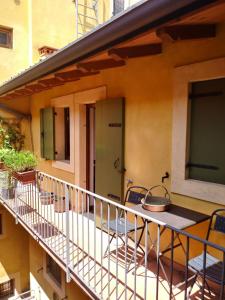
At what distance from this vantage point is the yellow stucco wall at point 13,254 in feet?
27.9

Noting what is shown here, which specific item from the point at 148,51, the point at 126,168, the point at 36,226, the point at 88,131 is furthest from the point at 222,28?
the point at 36,226

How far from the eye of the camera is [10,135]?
25.2 ft

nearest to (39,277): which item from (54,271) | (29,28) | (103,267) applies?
(54,271)

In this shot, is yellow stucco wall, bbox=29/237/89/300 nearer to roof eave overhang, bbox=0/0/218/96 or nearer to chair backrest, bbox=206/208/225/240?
chair backrest, bbox=206/208/225/240

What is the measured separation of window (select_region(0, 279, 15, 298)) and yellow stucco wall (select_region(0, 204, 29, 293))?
0.31m

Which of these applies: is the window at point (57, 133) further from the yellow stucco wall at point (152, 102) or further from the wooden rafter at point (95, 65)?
the wooden rafter at point (95, 65)

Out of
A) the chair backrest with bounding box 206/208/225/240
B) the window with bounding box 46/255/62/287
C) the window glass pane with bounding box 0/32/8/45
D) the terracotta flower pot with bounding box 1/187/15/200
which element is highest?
the window glass pane with bounding box 0/32/8/45

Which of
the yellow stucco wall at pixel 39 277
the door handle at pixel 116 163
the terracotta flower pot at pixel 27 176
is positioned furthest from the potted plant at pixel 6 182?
the door handle at pixel 116 163

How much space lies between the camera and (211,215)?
9.87 ft

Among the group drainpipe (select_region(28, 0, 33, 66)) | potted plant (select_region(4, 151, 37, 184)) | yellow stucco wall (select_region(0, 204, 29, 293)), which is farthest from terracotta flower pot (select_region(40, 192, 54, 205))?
drainpipe (select_region(28, 0, 33, 66))

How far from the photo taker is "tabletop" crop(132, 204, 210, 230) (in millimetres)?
2809

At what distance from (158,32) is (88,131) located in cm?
370

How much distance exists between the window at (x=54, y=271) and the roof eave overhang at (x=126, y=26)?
4.74 m

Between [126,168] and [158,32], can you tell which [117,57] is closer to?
[158,32]
